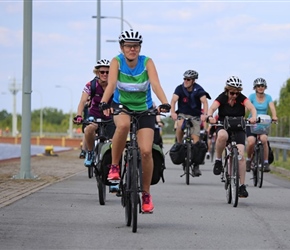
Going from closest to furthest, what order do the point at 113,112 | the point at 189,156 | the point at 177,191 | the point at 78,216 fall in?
the point at 113,112
the point at 78,216
the point at 177,191
the point at 189,156

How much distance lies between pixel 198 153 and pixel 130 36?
8.05 meters

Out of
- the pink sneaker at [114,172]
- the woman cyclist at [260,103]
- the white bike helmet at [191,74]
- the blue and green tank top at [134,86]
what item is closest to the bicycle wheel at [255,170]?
the woman cyclist at [260,103]

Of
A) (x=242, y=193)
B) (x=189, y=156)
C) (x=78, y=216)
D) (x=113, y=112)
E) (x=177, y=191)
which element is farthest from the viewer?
(x=189, y=156)

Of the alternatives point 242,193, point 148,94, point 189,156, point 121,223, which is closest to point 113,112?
point 148,94

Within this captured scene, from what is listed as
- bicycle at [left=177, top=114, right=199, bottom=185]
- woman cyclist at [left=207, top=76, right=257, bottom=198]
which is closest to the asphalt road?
woman cyclist at [left=207, top=76, right=257, bottom=198]

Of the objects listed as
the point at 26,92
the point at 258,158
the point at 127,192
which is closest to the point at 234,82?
the point at 127,192

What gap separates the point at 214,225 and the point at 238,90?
366cm

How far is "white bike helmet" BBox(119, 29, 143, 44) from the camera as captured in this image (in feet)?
35.3

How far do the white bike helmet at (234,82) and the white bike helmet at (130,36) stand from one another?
3.44 m

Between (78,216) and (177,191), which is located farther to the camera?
(177,191)

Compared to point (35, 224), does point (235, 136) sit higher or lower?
higher

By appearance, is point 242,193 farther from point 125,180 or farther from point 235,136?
point 125,180

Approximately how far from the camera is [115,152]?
431 inches

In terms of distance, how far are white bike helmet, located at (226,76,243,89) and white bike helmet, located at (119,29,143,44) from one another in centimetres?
344
